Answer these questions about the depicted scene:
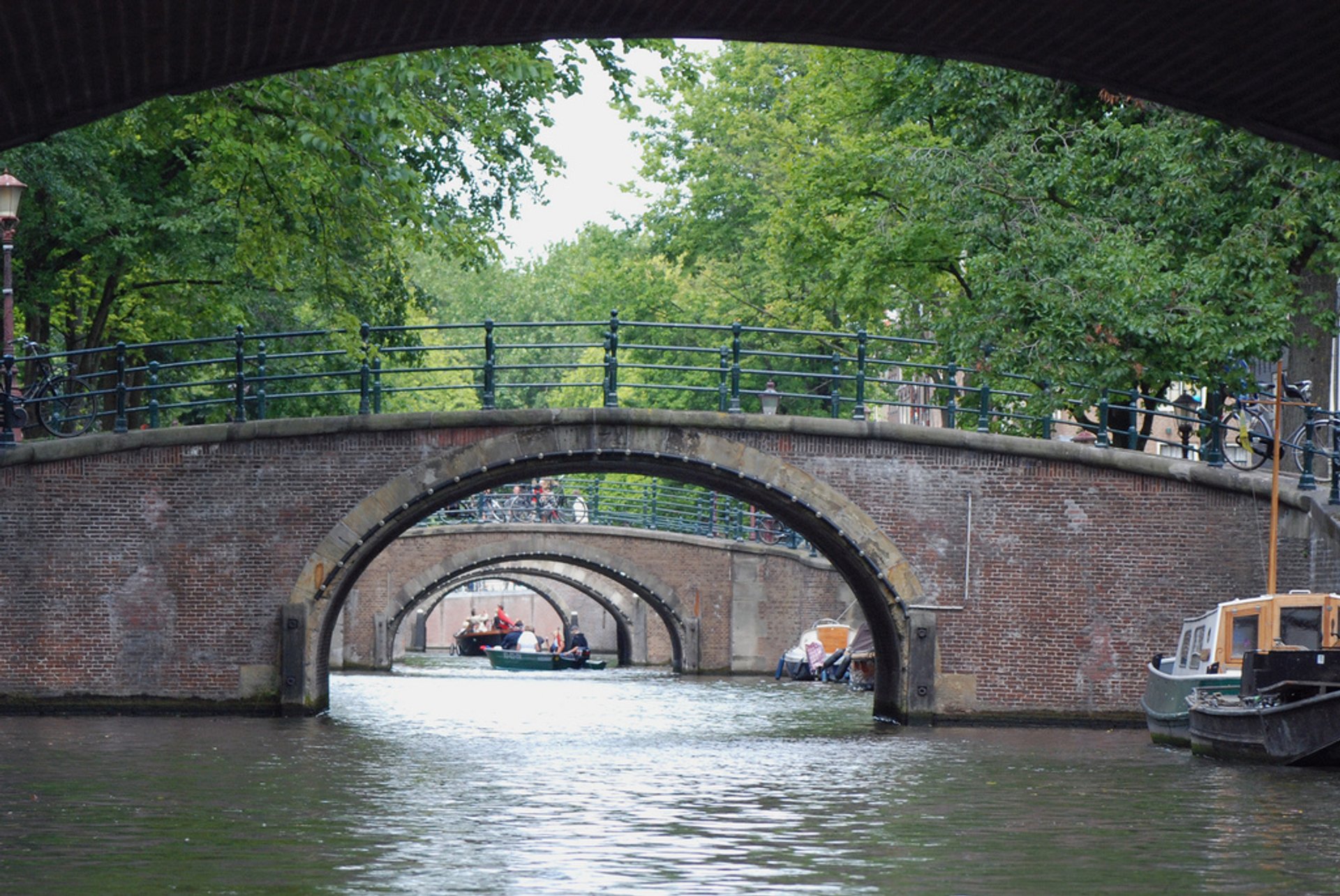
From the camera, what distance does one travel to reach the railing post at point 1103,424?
68.0 ft

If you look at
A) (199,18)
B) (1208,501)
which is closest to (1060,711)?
(1208,501)

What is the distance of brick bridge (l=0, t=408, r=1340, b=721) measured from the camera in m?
20.3

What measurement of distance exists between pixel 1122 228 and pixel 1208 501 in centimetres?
377

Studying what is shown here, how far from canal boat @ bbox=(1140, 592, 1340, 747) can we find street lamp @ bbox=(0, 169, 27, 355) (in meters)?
11.6

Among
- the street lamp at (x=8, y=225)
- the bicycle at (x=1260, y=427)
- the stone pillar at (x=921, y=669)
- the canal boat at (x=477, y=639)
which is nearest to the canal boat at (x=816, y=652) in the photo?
the bicycle at (x=1260, y=427)

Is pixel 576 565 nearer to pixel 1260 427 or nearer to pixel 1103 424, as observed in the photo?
pixel 1103 424

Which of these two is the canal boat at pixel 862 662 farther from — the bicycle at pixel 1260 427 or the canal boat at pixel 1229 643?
the canal boat at pixel 1229 643

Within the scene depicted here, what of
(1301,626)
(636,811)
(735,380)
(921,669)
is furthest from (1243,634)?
(636,811)

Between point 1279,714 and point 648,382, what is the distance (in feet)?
85.4

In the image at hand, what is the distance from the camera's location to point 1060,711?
2067cm

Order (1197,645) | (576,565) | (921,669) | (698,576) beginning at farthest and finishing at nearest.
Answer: (576,565) < (698,576) < (921,669) < (1197,645)

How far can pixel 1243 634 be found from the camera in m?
17.9

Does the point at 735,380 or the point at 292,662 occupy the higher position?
the point at 735,380

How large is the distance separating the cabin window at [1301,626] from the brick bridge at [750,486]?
A: 2873 mm
